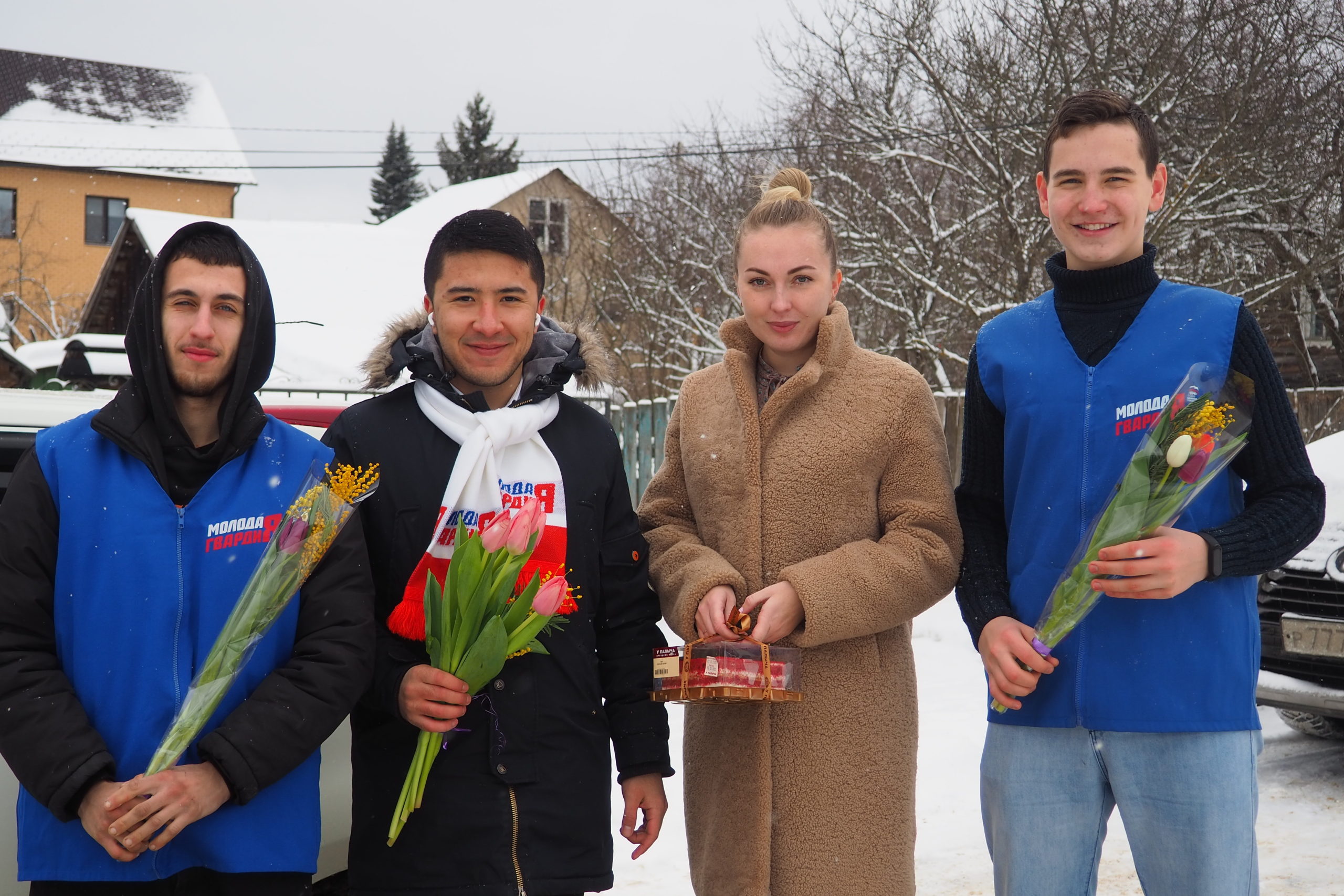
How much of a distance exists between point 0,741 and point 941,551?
6.24ft

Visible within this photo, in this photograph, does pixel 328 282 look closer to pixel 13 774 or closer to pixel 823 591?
pixel 13 774

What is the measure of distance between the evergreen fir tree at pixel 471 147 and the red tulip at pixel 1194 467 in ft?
156

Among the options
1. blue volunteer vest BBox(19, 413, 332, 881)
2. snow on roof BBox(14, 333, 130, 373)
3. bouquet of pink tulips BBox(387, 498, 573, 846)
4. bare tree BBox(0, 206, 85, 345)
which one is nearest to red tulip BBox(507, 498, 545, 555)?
bouquet of pink tulips BBox(387, 498, 573, 846)

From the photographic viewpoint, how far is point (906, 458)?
2.66 metres

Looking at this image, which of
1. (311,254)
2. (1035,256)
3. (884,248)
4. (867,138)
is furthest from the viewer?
(311,254)

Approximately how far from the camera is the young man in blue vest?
221 cm

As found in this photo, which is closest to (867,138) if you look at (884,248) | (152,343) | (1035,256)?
(884,248)

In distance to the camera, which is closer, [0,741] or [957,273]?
[0,741]

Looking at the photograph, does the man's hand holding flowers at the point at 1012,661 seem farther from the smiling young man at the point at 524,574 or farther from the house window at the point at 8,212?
the house window at the point at 8,212

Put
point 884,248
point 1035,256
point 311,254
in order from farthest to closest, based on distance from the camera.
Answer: point 311,254
point 884,248
point 1035,256

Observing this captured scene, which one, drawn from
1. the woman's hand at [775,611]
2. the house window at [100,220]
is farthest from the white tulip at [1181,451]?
the house window at [100,220]

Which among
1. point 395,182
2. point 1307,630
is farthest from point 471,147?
point 1307,630

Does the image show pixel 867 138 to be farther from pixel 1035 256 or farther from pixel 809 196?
pixel 809 196

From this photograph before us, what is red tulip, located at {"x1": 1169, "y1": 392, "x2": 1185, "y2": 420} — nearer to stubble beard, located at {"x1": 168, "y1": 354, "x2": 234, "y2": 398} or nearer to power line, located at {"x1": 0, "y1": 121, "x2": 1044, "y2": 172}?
stubble beard, located at {"x1": 168, "y1": 354, "x2": 234, "y2": 398}
